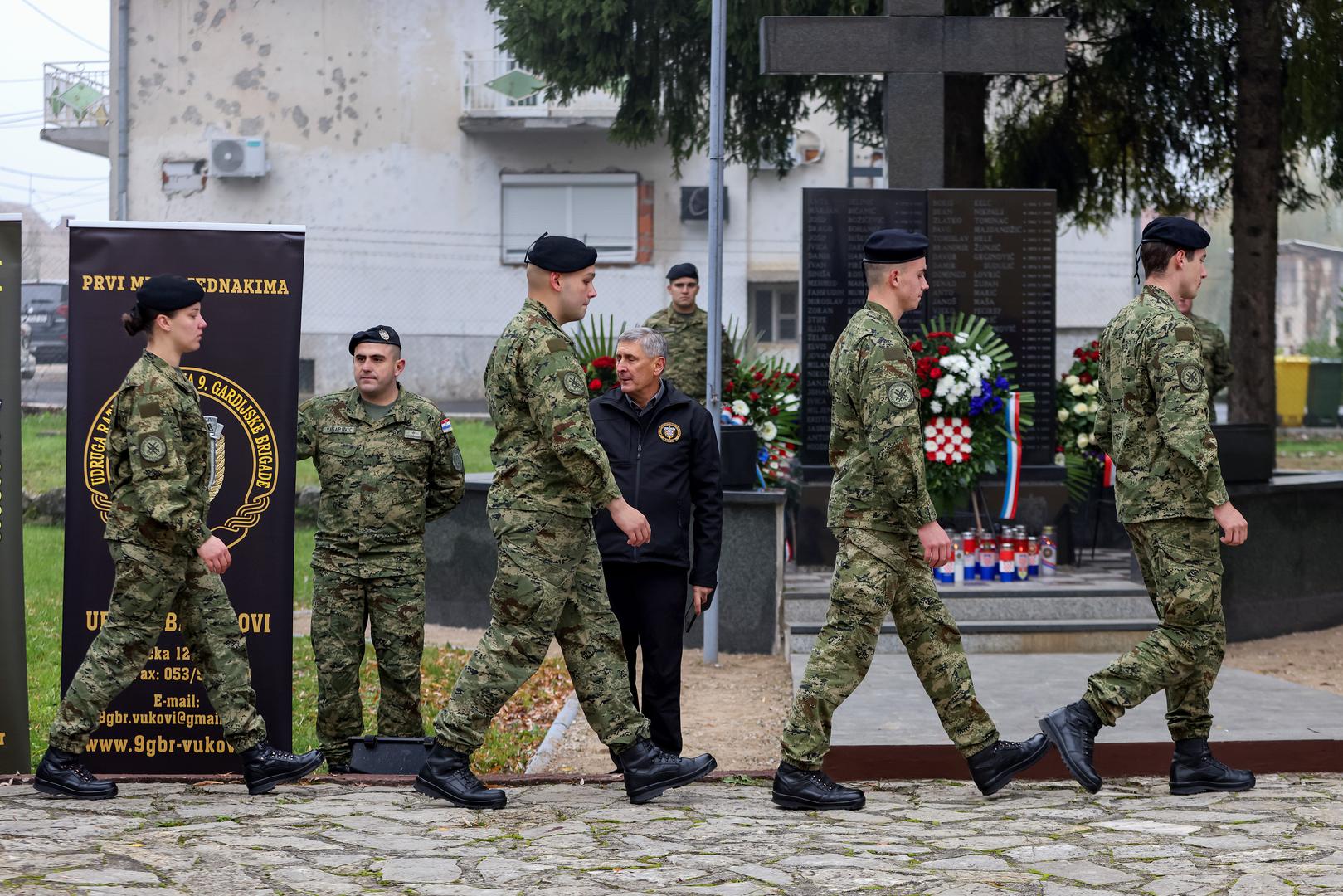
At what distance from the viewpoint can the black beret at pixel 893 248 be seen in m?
5.82

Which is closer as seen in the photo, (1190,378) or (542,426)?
(542,426)

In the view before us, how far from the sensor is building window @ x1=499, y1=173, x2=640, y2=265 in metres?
28.9

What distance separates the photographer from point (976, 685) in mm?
7965

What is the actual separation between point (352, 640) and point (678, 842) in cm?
187

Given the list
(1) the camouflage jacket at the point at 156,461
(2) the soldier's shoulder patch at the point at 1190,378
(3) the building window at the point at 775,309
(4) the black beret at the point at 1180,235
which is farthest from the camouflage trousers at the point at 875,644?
(3) the building window at the point at 775,309

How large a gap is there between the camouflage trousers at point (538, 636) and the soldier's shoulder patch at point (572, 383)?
1.44ft

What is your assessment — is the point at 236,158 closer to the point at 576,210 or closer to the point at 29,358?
the point at 576,210

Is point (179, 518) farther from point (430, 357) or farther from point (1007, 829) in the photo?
point (430, 357)

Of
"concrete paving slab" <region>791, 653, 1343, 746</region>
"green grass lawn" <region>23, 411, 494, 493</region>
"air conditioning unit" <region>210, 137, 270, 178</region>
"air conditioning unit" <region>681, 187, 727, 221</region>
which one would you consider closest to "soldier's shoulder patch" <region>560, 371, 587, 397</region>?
"concrete paving slab" <region>791, 653, 1343, 746</region>

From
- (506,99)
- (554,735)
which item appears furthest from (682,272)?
(506,99)

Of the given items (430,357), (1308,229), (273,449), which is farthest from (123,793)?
(1308,229)

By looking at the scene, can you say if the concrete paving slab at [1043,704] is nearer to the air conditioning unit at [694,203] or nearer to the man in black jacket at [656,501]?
the man in black jacket at [656,501]

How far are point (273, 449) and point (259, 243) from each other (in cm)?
79

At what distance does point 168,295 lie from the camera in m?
5.79
